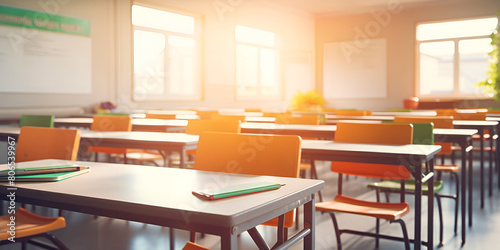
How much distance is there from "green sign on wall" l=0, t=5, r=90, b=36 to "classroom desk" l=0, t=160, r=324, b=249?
18.1 feet

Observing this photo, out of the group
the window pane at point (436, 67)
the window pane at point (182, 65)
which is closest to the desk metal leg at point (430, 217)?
the window pane at point (182, 65)

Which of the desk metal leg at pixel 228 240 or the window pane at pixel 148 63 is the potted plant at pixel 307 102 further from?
the desk metal leg at pixel 228 240

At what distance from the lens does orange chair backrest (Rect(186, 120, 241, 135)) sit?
2.80 meters

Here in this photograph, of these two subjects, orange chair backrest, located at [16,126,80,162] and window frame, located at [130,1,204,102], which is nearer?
orange chair backrest, located at [16,126,80,162]

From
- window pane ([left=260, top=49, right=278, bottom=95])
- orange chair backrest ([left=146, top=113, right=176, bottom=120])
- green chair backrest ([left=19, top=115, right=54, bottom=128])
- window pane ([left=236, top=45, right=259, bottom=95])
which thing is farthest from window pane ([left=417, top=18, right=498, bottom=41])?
green chair backrest ([left=19, top=115, right=54, bottom=128])

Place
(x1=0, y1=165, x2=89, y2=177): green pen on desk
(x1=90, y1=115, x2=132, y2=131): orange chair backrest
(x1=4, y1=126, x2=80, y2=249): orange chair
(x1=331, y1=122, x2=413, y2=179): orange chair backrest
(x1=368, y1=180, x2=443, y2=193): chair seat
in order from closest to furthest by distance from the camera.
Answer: (x1=0, y1=165, x2=89, y2=177): green pen on desk < (x1=4, y1=126, x2=80, y2=249): orange chair < (x1=331, y1=122, x2=413, y2=179): orange chair backrest < (x1=368, y1=180, x2=443, y2=193): chair seat < (x1=90, y1=115, x2=132, y2=131): orange chair backrest

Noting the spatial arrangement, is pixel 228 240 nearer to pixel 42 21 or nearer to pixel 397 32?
pixel 42 21

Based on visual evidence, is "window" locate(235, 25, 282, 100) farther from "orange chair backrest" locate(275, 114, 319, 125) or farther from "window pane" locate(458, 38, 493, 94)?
"orange chair backrest" locate(275, 114, 319, 125)

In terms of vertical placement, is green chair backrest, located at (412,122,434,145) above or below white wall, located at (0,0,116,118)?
below

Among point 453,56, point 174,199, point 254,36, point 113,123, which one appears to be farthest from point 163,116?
point 453,56

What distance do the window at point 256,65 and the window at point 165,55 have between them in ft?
4.65

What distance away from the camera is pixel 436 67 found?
11.1 m

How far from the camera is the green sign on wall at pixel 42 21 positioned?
602cm

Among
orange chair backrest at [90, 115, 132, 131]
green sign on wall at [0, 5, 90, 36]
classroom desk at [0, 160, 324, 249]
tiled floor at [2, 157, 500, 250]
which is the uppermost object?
green sign on wall at [0, 5, 90, 36]
